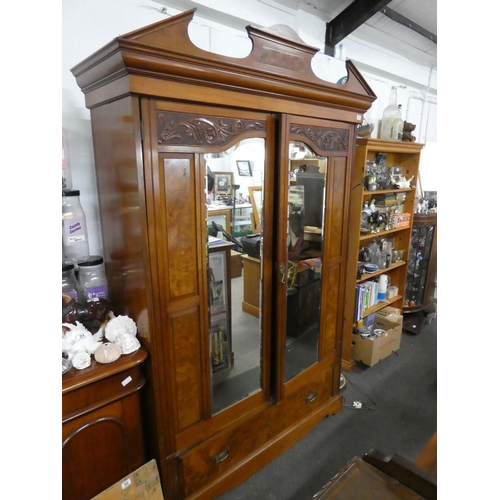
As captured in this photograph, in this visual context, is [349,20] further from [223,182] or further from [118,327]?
[118,327]

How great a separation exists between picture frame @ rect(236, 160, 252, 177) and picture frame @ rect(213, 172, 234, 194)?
0.15 feet

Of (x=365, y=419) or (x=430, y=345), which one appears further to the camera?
(x=430, y=345)

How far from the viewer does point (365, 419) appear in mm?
2000

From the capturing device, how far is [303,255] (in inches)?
64.2

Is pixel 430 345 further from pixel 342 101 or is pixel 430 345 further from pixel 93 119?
pixel 93 119

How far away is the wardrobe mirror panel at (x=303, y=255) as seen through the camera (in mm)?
1465

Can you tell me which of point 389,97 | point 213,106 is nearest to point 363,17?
point 389,97

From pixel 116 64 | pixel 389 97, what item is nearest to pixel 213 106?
pixel 116 64
